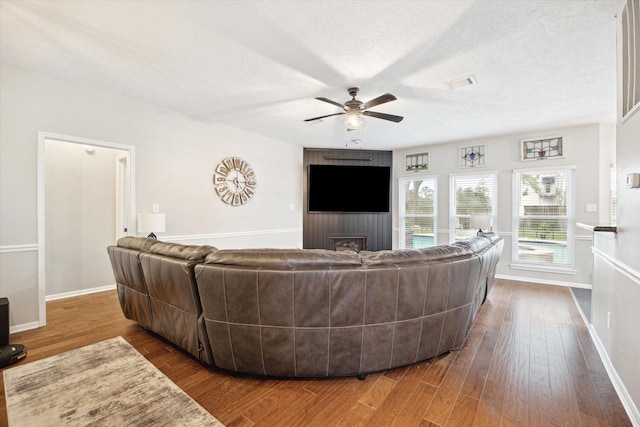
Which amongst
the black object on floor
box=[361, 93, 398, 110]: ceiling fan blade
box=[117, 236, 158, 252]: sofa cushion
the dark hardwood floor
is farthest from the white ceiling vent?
the black object on floor

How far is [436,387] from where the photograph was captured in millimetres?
1820

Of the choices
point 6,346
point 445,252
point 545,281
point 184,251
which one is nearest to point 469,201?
point 545,281

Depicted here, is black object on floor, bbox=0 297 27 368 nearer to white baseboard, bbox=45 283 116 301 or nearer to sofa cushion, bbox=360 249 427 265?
white baseboard, bbox=45 283 116 301

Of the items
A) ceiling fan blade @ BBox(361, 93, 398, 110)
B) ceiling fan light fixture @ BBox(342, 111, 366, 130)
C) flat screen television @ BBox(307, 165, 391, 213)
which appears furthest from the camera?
flat screen television @ BBox(307, 165, 391, 213)

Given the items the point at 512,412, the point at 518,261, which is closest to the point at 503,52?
the point at 512,412

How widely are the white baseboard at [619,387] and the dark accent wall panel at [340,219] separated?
13.7ft

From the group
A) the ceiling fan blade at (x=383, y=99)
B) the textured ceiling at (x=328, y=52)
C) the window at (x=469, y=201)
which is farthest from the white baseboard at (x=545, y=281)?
the ceiling fan blade at (x=383, y=99)

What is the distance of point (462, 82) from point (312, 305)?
2852mm

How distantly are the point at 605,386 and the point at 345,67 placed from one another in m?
3.24

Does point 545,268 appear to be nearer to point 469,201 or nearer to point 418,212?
point 469,201

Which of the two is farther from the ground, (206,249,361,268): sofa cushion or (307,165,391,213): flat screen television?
(307,165,391,213): flat screen television

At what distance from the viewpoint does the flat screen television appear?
6184 millimetres

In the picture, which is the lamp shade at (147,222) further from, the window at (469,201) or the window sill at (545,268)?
the window sill at (545,268)

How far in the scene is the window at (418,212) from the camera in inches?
233
